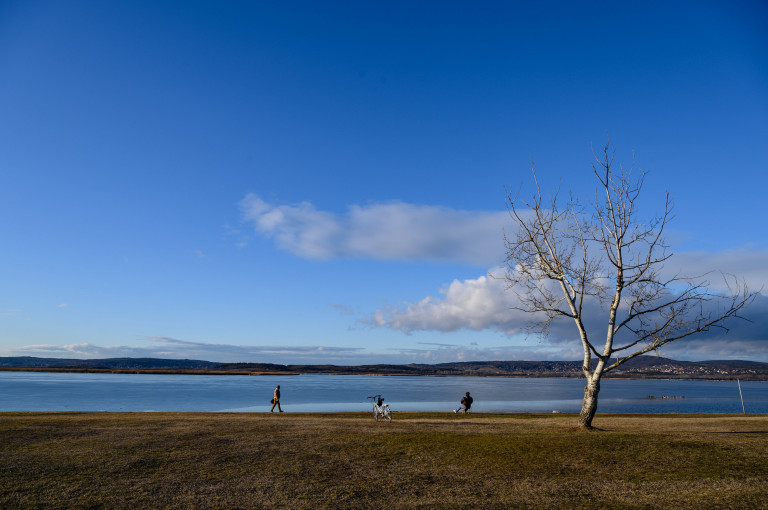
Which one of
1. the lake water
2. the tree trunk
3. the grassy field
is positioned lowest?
the lake water

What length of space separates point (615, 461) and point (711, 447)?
449 cm

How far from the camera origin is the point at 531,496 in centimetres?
1172

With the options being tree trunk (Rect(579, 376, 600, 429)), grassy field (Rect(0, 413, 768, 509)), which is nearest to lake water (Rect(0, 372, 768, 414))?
grassy field (Rect(0, 413, 768, 509))

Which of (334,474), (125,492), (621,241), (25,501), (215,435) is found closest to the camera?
(25,501)

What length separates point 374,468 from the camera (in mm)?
14344

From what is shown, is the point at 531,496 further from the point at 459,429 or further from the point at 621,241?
the point at 621,241

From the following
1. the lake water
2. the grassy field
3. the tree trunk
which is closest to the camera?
the grassy field

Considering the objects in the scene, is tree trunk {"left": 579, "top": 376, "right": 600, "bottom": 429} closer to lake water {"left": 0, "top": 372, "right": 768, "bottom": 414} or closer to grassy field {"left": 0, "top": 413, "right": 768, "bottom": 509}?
grassy field {"left": 0, "top": 413, "right": 768, "bottom": 509}

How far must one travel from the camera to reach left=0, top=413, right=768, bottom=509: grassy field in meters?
11.4

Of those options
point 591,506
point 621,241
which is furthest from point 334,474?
point 621,241

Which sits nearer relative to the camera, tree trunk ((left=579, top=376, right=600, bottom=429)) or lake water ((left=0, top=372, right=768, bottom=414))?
tree trunk ((left=579, top=376, right=600, bottom=429))

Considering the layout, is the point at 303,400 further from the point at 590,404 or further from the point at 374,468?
the point at 374,468

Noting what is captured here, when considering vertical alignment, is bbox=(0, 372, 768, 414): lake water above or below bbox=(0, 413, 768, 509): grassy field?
below

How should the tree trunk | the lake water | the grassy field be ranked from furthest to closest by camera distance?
the lake water
the tree trunk
the grassy field
